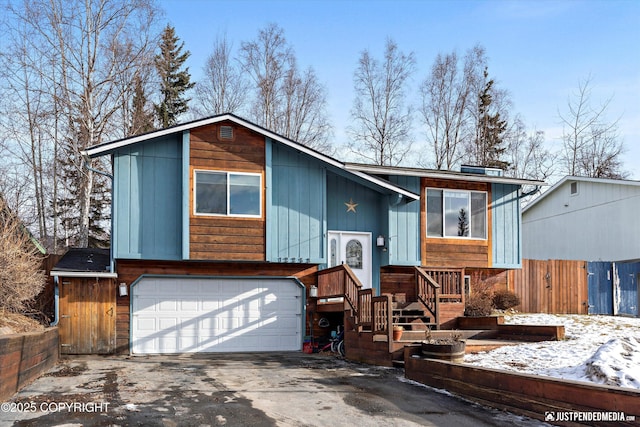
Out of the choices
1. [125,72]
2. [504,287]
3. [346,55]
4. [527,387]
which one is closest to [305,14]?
[125,72]

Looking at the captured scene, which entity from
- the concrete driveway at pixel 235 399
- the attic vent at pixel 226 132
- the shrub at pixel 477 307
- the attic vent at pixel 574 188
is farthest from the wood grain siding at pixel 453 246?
the attic vent at pixel 574 188

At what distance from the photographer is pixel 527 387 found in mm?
7680

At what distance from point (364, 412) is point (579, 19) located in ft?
36.7

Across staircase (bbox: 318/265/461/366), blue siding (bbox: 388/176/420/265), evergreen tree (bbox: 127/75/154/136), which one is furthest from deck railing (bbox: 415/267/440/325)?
evergreen tree (bbox: 127/75/154/136)

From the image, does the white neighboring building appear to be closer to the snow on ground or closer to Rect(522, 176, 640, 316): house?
Rect(522, 176, 640, 316): house

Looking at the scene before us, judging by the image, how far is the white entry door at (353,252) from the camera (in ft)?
54.9

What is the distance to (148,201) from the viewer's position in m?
14.6

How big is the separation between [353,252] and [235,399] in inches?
343

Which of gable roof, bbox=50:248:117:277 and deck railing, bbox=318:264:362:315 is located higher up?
gable roof, bbox=50:248:117:277

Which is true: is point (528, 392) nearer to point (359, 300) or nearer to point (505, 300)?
point (359, 300)

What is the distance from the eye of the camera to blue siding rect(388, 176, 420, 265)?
16.7 m

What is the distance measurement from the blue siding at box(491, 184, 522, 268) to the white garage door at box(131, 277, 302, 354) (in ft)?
20.3

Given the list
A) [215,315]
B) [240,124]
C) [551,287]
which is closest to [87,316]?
[215,315]

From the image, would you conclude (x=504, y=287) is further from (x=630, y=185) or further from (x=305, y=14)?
(x=305, y=14)
